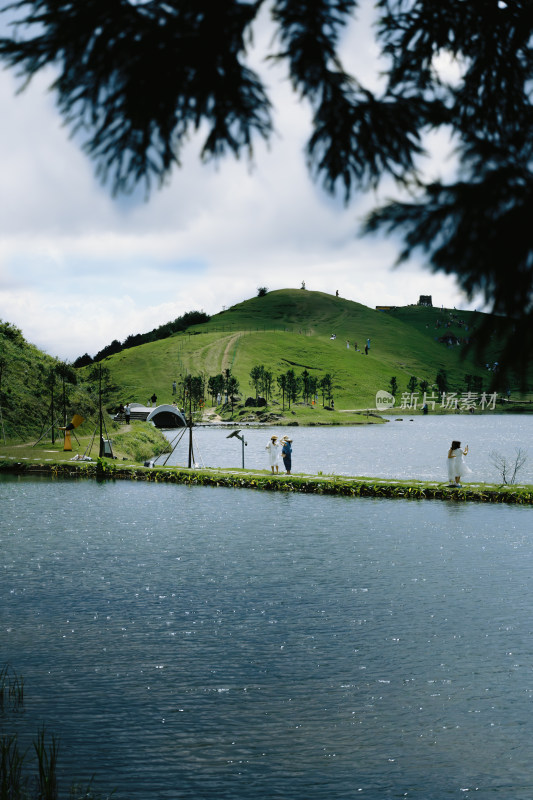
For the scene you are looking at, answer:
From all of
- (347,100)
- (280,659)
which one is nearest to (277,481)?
(280,659)

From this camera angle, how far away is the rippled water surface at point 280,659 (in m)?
13.1

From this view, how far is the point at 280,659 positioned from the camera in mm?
17656

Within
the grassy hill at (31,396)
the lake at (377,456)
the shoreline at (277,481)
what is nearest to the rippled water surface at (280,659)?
the shoreline at (277,481)

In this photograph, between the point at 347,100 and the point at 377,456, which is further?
the point at 377,456

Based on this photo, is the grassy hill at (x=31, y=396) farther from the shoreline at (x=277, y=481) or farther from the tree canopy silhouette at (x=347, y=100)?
the tree canopy silhouette at (x=347, y=100)

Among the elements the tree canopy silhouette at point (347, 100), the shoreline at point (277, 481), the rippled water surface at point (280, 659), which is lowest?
the rippled water surface at point (280, 659)

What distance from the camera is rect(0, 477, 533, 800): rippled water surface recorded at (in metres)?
13.1

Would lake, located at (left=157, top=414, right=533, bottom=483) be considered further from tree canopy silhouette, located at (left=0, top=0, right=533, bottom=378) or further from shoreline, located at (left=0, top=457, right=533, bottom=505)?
tree canopy silhouette, located at (left=0, top=0, right=533, bottom=378)

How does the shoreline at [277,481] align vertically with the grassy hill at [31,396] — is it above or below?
below

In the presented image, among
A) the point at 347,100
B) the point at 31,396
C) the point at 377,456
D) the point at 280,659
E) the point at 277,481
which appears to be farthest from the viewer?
the point at 377,456

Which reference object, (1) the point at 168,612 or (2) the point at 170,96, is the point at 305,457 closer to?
(1) the point at 168,612

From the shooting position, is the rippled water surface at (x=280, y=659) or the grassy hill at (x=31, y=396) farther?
the grassy hill at (x=31, y=396)

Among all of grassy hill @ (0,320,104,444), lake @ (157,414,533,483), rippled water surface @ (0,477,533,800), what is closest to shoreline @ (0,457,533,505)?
lake @ (157,414,533,483)

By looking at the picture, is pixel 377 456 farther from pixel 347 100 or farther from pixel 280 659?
pixel 347 100
